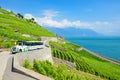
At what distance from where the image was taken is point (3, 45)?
55.7 m

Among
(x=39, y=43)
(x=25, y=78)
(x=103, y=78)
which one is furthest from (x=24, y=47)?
(x=103, y=78)

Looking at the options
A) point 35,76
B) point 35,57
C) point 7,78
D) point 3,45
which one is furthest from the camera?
point 3,45

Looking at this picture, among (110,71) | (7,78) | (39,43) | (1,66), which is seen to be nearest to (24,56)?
(1,66)

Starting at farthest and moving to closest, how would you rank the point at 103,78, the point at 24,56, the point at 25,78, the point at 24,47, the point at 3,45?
1. the point at 103,78
2. the point at 3,45
3. the point at 24,47
4. the point at 24,56
5. the point at 25,78

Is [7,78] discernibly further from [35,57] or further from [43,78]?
[35,57]

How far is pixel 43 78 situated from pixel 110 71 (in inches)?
2966

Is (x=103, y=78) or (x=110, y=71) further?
(x=110, y=71)

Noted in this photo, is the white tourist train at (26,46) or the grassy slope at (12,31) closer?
the white tourist train at (26,46)

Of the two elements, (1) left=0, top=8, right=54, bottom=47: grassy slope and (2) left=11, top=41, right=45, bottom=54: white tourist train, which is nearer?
(2) left=11, top=41, right=45, bottom=54: white tourist train

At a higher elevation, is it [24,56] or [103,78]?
[24,56]

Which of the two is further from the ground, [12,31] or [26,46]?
[12,31]

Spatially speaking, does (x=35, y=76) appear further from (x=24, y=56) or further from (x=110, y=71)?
(x=110, y=71)

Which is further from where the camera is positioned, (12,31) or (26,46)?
(12,31)

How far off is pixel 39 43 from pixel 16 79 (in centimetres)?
3103
